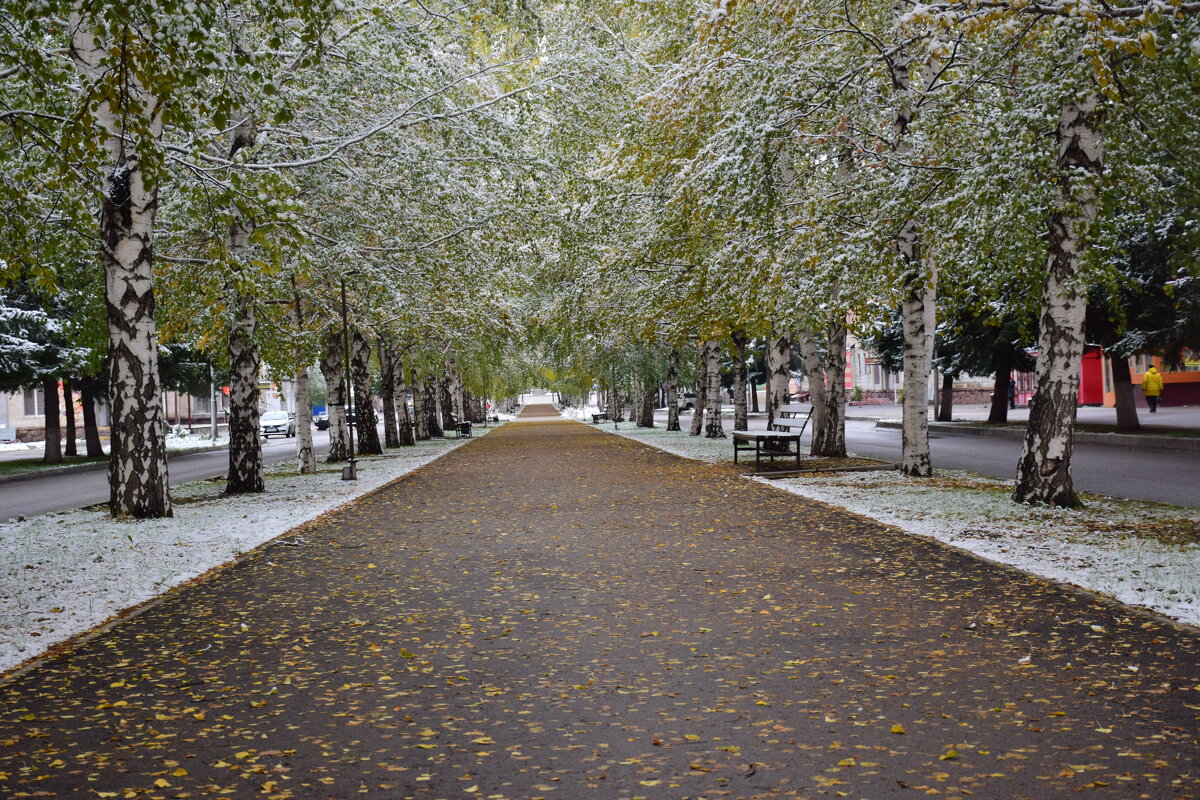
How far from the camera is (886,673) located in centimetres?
523

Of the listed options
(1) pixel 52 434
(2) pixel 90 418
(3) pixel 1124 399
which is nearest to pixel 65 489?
(1) pixel 52 434

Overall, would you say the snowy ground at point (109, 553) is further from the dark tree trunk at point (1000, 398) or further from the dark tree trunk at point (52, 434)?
the dark tree trunk at point (1000, 398)

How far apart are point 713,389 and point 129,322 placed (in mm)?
22664

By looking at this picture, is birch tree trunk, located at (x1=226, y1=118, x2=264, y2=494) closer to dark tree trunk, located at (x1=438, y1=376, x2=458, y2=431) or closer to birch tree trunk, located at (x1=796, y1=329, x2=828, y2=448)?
birch tree trunk, located at (x1=796, y1=329, x2=828, y2=448)

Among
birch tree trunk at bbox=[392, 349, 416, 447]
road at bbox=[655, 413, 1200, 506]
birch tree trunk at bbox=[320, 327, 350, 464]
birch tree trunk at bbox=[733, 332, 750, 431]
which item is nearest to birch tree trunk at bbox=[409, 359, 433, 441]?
birch tree trunk at bbox=[392, 349, 416, 447]

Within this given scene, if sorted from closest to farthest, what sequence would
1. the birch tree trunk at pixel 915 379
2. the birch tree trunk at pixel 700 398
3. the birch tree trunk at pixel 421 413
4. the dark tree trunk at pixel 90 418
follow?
the birch tree trunk at pixel 915 379 → the dark tree trunk at pixel 90 418 → the birch tree trunk at pixel 700 398 → the birch tree trunk at pixel 421 413

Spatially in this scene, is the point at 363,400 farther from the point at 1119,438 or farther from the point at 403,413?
the point at 1119,438

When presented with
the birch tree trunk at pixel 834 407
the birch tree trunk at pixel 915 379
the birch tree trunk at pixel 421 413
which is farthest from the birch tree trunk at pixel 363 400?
the birch tree trunk at pixel 915 379

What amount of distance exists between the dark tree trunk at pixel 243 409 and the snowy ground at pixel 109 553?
1.24 ft

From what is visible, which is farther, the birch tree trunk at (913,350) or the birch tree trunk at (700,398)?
the birch tree trunk at (700,398)

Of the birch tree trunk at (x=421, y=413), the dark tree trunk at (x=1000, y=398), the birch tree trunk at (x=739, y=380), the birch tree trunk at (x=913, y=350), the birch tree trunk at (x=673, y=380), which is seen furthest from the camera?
the birch tree trunk at (x=421, y=413)

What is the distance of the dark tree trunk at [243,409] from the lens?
53.6 ft

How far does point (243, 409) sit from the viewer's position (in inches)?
644

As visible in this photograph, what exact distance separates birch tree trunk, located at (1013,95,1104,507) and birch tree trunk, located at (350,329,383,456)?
19.4 meters
